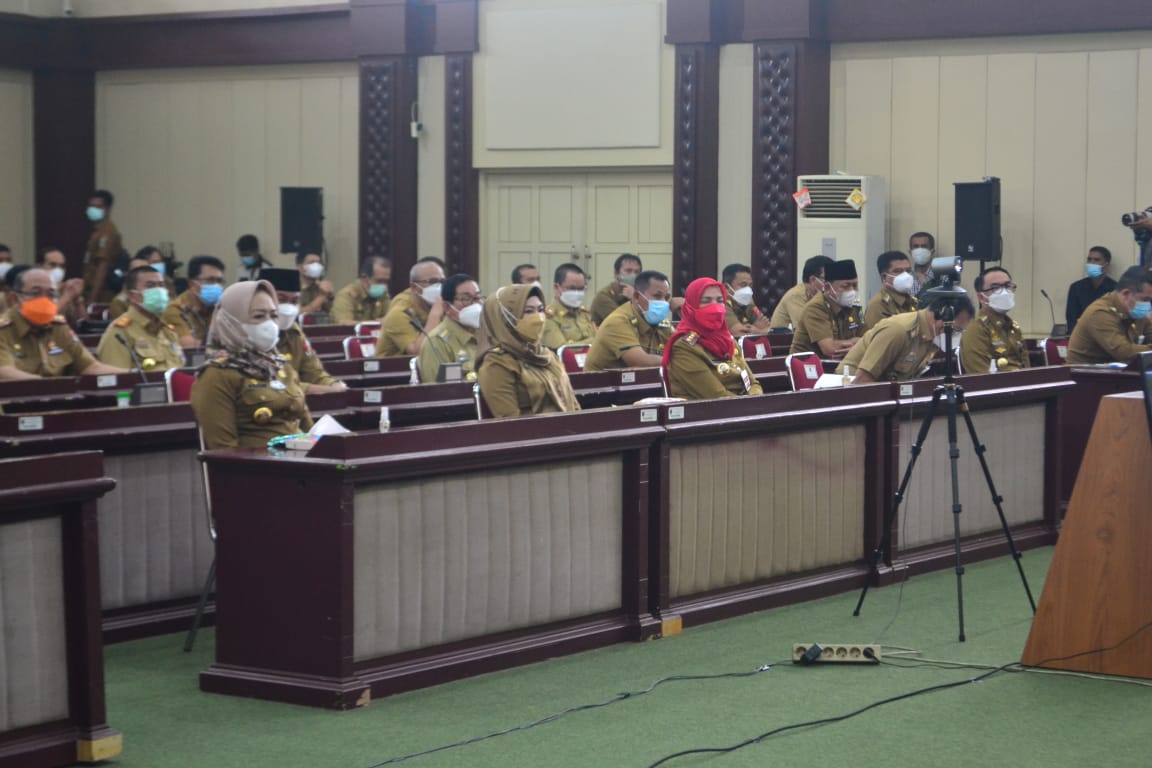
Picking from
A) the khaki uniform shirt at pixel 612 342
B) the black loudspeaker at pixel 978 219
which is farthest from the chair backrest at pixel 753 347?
the black loudspeaker at pixel 978 219

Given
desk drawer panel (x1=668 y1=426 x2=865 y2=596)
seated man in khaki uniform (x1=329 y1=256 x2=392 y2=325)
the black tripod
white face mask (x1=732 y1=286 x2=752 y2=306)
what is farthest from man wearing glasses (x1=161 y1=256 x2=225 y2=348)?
the black tripod

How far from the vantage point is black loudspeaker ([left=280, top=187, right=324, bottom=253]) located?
17.7 metres

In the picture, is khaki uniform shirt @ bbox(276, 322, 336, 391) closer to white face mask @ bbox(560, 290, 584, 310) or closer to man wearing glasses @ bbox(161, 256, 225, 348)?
man wearing glasses @ bbox(161, 256, 225, 348)

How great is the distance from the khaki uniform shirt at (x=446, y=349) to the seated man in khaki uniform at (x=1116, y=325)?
153 inches

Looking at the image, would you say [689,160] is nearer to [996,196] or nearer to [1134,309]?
[996,196]

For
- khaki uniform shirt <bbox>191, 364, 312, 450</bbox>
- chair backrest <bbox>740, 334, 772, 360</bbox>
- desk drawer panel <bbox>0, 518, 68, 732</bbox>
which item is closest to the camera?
desk drawer panel <bbox>0, 518, 68, 732</bbox>

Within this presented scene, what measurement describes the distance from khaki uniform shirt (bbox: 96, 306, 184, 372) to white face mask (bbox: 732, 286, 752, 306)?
4.84 meters

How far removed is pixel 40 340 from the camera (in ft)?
33.1

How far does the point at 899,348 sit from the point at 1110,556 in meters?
2.63

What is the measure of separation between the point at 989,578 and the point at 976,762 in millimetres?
3175

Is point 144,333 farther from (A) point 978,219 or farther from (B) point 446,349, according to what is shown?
(A) point 978,219

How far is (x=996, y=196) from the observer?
46.3ft

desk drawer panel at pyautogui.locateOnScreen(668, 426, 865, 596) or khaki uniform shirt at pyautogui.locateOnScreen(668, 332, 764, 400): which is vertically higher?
khaki uniform shirt at pyautogui.locateOnScreen(668, 332, 764, 400)

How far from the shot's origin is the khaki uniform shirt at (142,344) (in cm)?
1037
